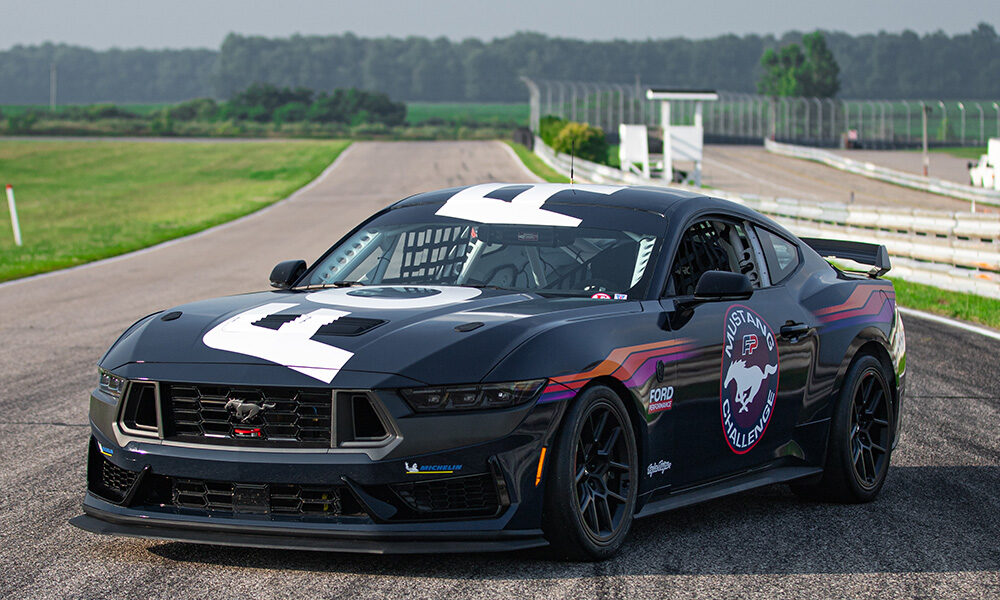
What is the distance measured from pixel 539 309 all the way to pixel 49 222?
40811mm

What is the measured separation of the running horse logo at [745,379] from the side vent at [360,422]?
5.73 feet

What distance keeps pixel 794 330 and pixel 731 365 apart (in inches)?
24.4

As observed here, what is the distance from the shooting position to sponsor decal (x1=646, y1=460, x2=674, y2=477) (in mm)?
5177

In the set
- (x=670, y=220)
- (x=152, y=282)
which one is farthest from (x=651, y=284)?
(x=152, y=282)

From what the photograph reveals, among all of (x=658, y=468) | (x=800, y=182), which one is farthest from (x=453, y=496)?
(x=800, y=182)

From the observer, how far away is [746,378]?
5.75 m

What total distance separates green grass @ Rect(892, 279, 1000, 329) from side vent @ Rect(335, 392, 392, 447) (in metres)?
11.2

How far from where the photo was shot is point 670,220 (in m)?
5.86

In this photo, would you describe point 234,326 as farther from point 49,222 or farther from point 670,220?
point 49,222

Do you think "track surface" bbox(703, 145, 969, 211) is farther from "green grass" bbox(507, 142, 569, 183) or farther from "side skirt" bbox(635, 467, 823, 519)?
"side skirt" bbox(635, 467, 823, 519)

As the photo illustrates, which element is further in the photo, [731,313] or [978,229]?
[978,229]

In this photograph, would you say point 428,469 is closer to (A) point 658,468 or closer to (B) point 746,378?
(A) point 658,468

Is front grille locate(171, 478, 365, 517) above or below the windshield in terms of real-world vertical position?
below

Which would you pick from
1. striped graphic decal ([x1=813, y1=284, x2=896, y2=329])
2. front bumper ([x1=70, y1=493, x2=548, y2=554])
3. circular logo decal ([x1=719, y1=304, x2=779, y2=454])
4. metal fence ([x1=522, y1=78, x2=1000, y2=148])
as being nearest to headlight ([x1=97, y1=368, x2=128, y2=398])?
front bumper ([x1=70, y1=493, x2=548, y2=554])
